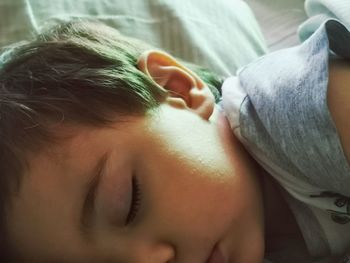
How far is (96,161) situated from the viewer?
0.69 m

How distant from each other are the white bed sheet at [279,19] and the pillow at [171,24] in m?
0.04

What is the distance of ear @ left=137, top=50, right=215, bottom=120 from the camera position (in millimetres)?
786

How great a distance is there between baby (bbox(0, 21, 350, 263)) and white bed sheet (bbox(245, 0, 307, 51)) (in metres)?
0.35

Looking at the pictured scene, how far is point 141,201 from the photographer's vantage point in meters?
0.69

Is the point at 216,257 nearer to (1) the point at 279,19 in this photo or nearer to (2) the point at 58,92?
(2) the point at 58,92

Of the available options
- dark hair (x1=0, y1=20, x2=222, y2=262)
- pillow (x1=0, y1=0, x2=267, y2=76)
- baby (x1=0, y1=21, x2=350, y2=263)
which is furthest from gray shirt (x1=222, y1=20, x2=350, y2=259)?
pillow (x1=0, y1=0, x2=267, y2=76)

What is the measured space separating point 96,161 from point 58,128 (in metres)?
0.05

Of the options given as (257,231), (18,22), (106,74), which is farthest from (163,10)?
(257,231)

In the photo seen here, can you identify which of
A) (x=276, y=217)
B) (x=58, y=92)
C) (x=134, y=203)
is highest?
(x=58, y=92)

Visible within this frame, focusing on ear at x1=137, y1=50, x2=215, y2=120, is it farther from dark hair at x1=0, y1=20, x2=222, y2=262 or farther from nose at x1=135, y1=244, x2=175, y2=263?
nose at x1=135, y1=244, x2=175, y2=263

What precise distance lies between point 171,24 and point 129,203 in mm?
451

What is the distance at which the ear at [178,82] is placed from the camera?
786 millimetres

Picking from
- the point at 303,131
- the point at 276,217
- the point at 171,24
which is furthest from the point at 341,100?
the point at 171,24

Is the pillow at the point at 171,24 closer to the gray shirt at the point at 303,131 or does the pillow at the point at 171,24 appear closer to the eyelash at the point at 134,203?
the gray shirt at the point at 303,131
